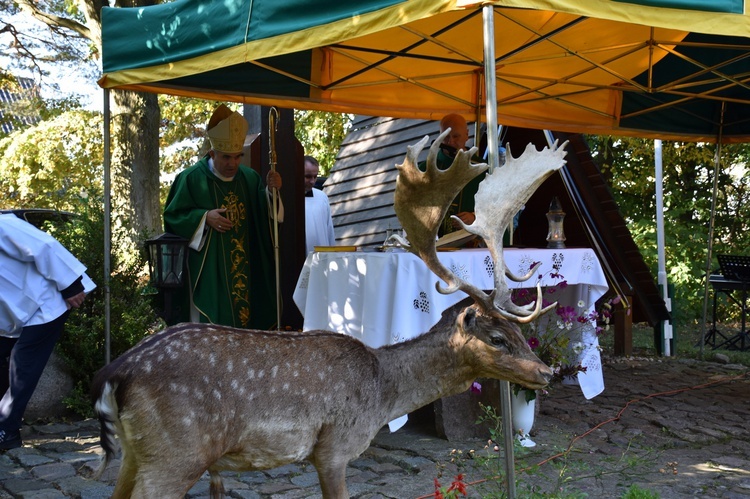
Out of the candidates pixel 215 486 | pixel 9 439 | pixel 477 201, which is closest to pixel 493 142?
pixel 477 201

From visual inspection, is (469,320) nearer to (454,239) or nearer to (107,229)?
(454,239)

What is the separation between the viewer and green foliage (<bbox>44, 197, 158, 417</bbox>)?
7.76 m

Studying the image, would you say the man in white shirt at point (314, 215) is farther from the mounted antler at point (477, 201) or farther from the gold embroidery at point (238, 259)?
the mounted antler at point (477, 201)

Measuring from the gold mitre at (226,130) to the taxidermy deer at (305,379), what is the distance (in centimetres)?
331

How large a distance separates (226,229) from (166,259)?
600 millimetres

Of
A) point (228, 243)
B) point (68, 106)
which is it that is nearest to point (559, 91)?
point (228, 243)

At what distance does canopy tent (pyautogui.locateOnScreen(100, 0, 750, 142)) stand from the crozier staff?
0.59m

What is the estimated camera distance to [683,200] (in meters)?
18.2

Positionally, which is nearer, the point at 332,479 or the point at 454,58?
the point at 332,479

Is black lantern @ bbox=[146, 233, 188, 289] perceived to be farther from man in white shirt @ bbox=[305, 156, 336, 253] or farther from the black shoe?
man in white shirt @ bbox=[305, 156, 336, 253]

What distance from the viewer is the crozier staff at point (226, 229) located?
7.70 metres

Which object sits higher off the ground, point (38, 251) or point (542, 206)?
point (542, 206)

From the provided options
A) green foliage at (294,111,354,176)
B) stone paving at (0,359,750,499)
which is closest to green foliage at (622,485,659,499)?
stone paving at (0,359,750,499)

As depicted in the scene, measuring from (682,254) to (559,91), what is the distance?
866 centimetres
